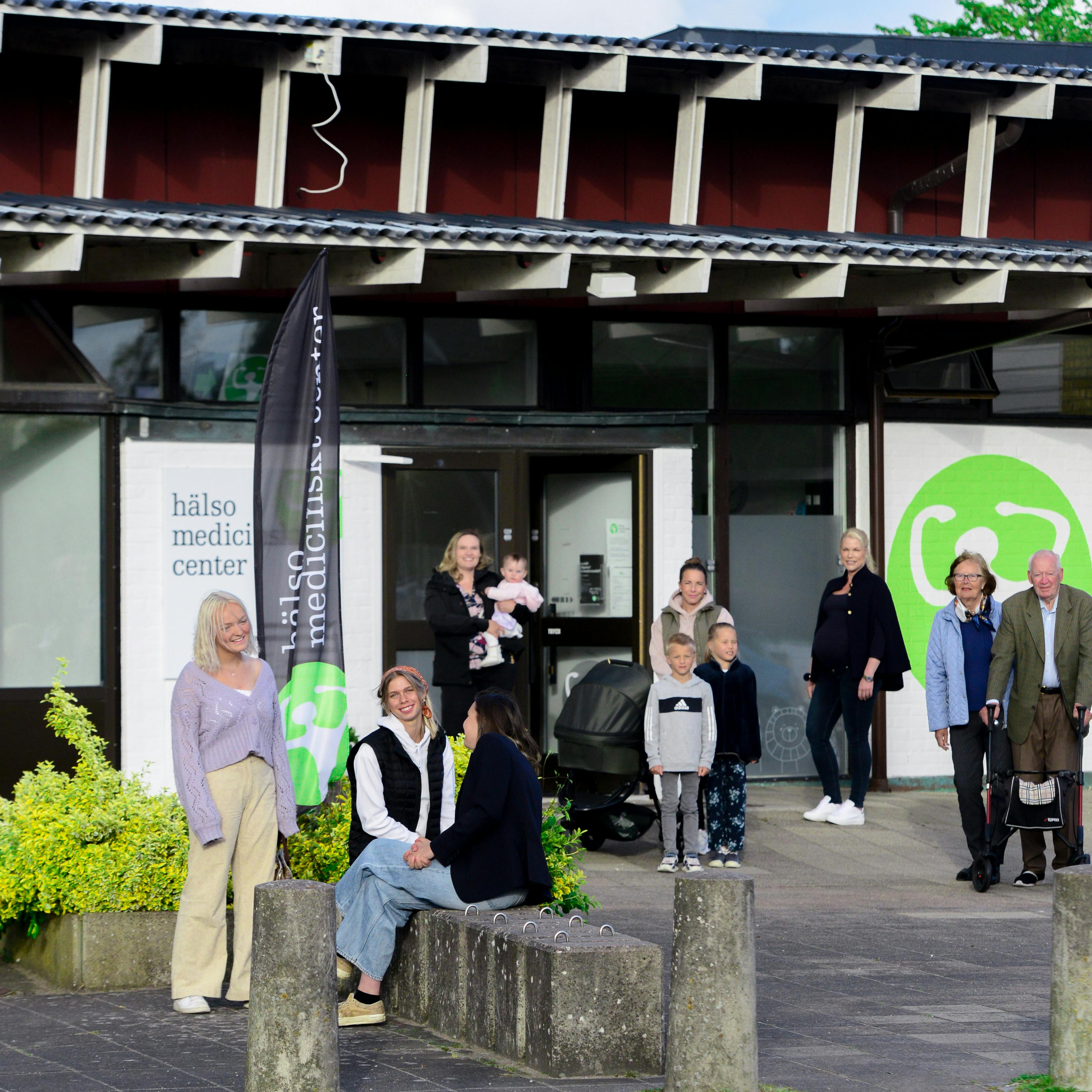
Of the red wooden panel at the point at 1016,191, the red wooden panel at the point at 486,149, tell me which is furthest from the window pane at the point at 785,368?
the red wooden panel at the point at 486,149

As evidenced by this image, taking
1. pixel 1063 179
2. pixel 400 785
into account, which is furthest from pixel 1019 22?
pixel 400 785

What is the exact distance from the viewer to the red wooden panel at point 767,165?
13078 mm

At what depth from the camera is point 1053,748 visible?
368 inches

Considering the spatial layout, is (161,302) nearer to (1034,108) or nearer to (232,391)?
(232,391)

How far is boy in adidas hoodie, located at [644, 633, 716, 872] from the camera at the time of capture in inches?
380

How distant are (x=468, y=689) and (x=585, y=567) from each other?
1894 millimetres

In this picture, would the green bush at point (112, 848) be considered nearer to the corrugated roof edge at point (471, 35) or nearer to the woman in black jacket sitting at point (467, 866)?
the woman in black jacket sitting at point (467, 866)

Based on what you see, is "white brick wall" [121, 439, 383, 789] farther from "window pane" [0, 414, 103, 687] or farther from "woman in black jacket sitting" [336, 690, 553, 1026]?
"woman in black jacket sitting" [336, 690, 553, 1026]

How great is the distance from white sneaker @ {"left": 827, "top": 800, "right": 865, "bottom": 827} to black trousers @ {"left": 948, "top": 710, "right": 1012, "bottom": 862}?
1.85 meters

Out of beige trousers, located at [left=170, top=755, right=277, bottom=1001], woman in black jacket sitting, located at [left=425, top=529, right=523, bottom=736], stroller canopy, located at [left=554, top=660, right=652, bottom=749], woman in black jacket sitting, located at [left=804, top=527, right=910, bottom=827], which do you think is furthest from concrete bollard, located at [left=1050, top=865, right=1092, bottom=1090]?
woman in black jacket sitting, located at [left=425, top=529, right=523, bottom=736]

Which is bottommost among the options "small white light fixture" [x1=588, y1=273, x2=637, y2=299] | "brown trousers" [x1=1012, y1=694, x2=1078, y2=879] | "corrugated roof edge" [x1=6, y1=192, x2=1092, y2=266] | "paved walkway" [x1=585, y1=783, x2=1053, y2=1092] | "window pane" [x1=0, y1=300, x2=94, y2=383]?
"paved walkway" [x1=585, y1=783, x2=1053, y2=1092]

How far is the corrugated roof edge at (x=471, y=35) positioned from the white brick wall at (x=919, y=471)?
2.74 metres

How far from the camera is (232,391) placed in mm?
11773

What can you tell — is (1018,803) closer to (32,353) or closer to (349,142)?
(349,142)
